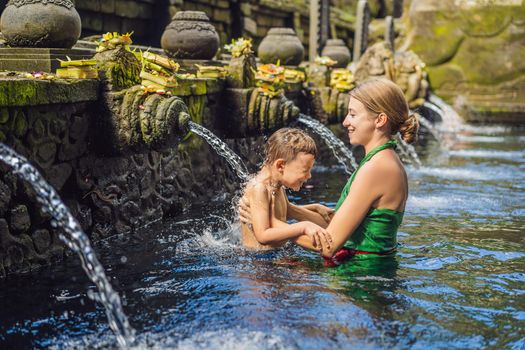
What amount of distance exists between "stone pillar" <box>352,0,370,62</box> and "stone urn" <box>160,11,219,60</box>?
14.8 m

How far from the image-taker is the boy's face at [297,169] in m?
4.75

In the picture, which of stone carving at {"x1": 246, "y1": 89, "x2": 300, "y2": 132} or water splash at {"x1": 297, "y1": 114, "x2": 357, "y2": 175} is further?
water splash at {"x1": 297, "y1": 114, "x2": 357, "y2": 175}

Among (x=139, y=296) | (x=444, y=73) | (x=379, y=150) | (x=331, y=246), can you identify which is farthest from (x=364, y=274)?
(x=444, y=73)

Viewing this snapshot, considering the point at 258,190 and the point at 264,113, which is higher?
the point at 264,113

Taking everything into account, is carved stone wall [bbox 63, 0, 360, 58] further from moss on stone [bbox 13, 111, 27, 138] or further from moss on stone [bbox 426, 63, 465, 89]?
→ moss on stone [bbox 13, 111, 27, 138]

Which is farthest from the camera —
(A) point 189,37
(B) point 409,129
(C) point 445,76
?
(C) point 445,76

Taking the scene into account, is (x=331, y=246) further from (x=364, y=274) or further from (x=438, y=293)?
(x=438, y=293)

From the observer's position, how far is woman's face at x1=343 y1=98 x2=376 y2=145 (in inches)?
180

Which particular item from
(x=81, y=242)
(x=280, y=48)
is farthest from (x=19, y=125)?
(x=280, y=48)

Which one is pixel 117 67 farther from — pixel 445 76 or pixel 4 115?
pixel 445 76

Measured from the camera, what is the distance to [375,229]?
4625mm

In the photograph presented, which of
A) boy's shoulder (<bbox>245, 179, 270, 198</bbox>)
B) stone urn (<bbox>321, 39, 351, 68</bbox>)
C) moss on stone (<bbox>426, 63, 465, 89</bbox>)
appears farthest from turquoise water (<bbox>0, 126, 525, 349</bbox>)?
moss on stone (<bbox>426, 63, 465, 89</bbox>)

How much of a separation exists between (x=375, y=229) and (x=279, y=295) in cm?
85

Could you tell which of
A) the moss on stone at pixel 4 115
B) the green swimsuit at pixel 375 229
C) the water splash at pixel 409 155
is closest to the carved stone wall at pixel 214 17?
the water splash at pixel 409 155
